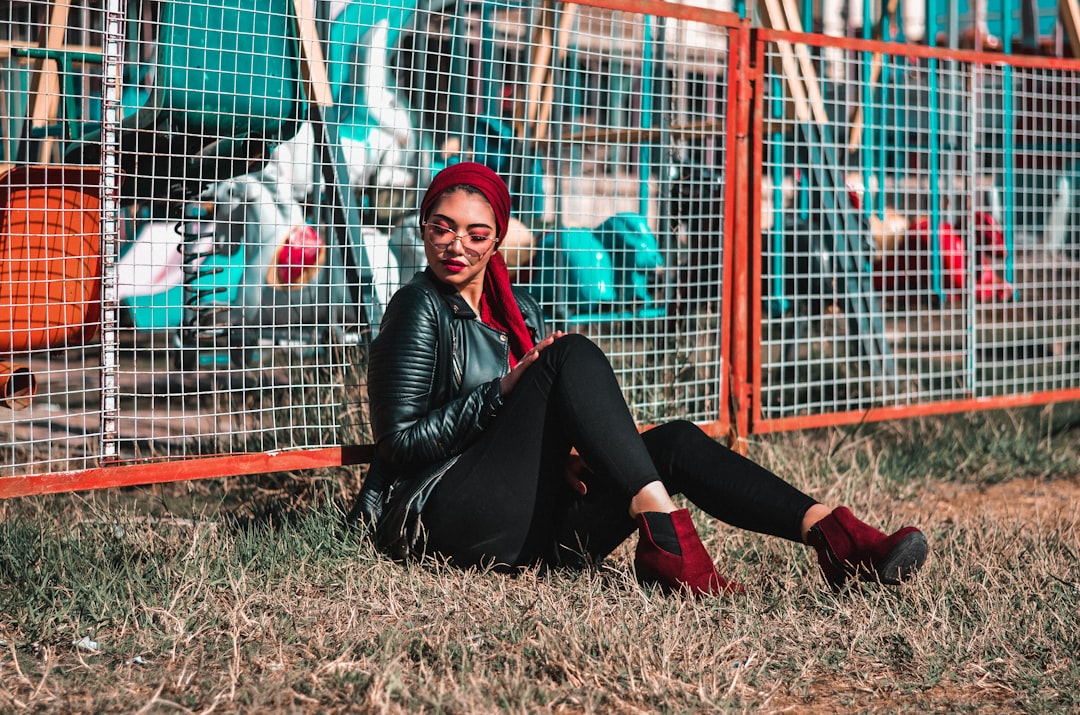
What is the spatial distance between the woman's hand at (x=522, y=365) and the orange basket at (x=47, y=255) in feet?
4.13

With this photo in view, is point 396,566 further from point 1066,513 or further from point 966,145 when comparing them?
point 966,145

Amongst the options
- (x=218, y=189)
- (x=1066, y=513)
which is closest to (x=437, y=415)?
(x=218, y=189)

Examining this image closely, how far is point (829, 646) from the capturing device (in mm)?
2887

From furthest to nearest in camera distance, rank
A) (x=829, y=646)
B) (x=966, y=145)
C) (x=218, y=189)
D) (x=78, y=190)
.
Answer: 1. (x=966, y=145)
2. (x=218, y=189)
3. (x=78, y=190)
4. (x=829, y=646)

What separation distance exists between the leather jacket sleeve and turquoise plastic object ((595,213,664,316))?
4.51 ft

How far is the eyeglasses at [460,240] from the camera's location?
3344mm

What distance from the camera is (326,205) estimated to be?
3842mm

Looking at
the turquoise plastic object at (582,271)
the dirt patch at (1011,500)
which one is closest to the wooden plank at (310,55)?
the turquoise plastic object at (582,271)

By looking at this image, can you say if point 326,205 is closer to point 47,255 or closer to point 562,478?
point 47,255

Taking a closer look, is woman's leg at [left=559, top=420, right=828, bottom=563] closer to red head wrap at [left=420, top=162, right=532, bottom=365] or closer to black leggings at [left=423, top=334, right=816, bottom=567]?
black leggings at [left=423, top=334, right=816, bottom=567]

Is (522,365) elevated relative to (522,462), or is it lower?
elevated

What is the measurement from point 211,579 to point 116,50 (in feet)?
5.00

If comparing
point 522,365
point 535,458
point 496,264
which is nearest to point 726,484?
point 535,458

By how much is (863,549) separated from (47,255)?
8.26ft
